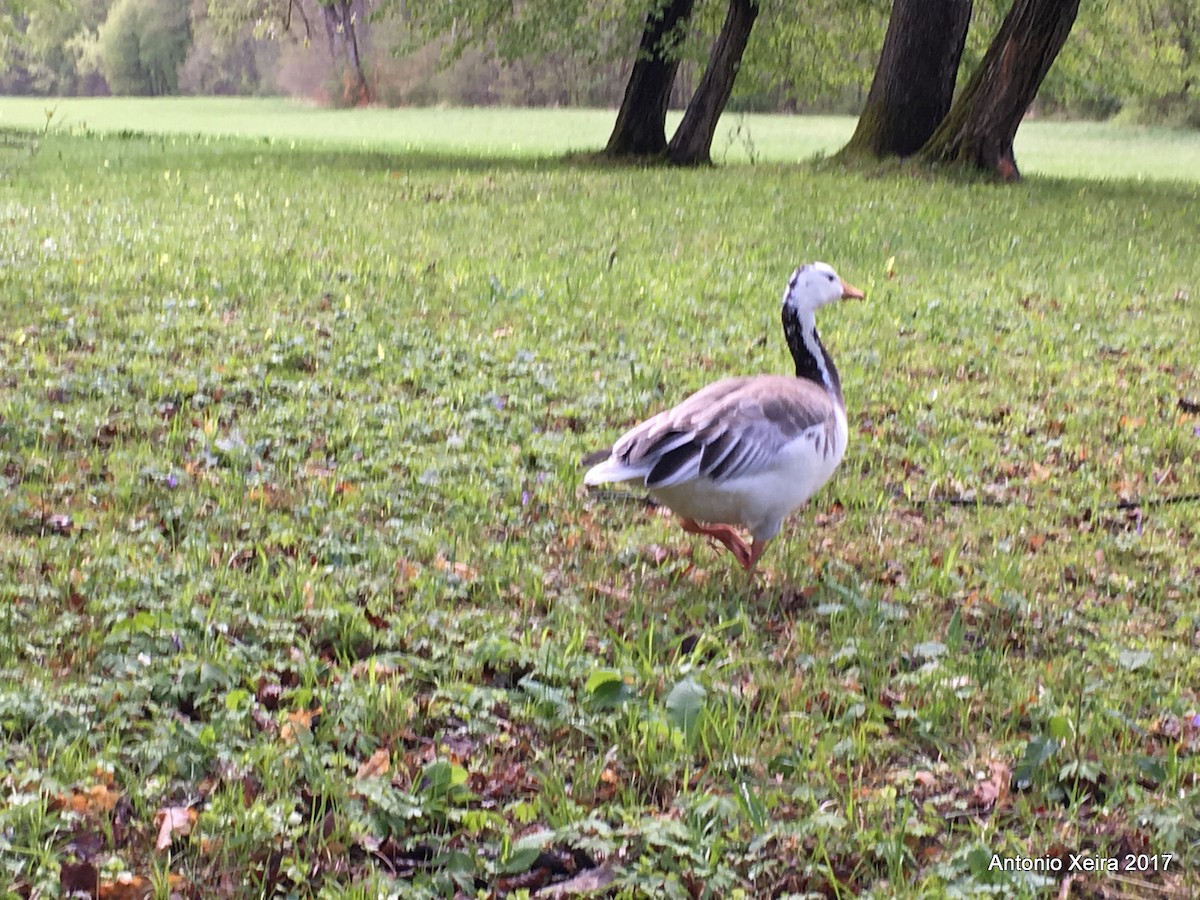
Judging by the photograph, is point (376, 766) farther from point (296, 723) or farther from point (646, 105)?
point (646, 105)

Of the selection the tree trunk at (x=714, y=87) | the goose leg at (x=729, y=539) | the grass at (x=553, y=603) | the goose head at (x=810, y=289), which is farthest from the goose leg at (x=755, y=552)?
the tree trunk at (x=714, y=87)

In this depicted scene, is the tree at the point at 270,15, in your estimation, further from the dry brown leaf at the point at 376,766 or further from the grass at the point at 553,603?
the dry brown leaf at the point at 376,766

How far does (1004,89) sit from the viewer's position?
17781 millimetres

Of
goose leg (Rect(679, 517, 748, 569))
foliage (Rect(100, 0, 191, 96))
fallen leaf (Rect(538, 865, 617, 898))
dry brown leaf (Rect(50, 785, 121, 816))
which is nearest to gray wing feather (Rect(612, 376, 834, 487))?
goose leg (Rect(679, 517, 748, 569))

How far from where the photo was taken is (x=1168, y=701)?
3.97 m

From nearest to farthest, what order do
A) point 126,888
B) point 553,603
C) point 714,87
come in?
point 126,888
point 553,603
point 714,87

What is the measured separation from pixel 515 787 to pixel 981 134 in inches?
666

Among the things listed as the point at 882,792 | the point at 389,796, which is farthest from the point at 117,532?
the point at 882,792

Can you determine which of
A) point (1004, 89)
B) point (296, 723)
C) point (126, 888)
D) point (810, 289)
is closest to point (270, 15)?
point (1004, 89)

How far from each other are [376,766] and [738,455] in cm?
169

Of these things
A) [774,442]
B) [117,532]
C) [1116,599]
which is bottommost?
[1116,599]

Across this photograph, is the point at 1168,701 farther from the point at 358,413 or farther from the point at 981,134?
the point at 981,134

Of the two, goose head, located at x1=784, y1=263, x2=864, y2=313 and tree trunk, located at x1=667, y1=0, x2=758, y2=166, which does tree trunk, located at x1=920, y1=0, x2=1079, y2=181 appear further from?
goose head, located at x1=784, y1=263, x2=864, y2=313

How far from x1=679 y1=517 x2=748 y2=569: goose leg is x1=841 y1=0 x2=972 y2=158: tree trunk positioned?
15.8m
